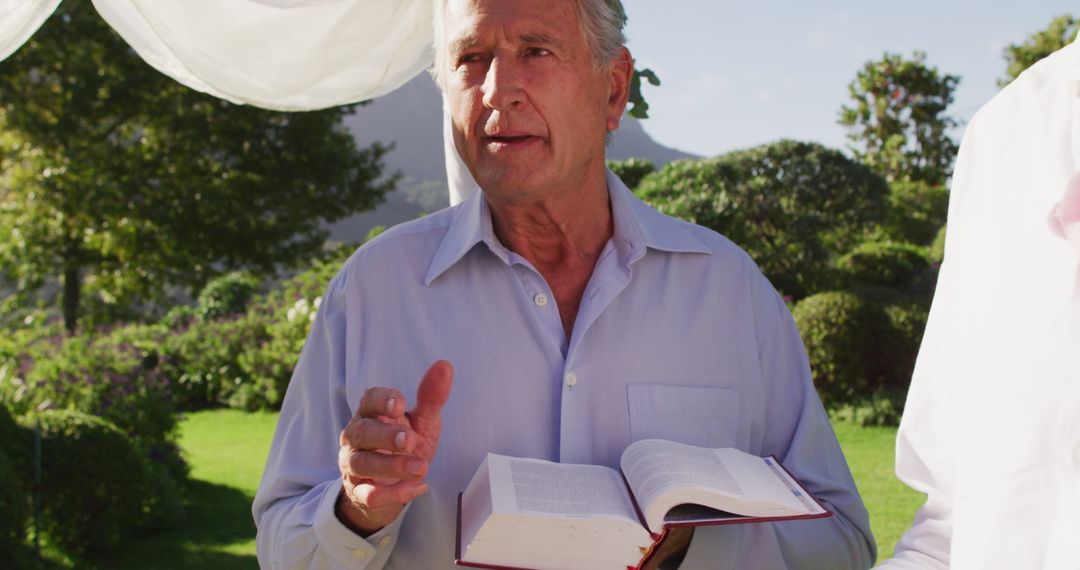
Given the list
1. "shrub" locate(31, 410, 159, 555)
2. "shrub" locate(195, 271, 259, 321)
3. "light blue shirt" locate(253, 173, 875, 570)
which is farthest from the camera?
"shrub" locate(195, 271, 259, 321)

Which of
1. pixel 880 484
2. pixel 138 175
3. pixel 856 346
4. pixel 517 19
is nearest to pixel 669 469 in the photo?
pixel 517 19

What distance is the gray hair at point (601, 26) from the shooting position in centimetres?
192

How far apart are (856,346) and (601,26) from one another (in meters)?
7.32

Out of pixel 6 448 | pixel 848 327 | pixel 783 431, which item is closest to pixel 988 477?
pixel 783 431

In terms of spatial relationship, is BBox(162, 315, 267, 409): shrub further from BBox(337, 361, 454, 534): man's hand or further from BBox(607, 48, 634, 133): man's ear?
BBox(337, 361, 454, 534): man's hand

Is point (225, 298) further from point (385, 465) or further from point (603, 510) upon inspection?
point (603, 510)

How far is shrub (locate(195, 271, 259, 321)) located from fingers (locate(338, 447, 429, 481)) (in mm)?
13478

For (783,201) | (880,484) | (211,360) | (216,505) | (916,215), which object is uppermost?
(916,215)

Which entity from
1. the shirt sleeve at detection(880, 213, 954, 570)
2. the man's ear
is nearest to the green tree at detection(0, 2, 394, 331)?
the man's ear

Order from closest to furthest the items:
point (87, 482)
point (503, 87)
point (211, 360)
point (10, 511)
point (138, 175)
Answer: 1. point (503, 87)
2. point (10, 511)
3. point (87, 482)
4. point (211, 360)
5. point (138, 175)

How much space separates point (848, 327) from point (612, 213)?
710 cm

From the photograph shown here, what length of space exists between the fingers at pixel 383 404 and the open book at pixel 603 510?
185 mm

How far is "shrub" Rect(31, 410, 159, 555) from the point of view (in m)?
5.11

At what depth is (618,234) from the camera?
205 cm
